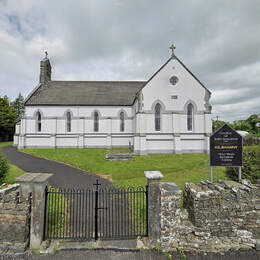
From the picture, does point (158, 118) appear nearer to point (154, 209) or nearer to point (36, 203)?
point (154, 209)

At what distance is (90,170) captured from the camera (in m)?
10.6

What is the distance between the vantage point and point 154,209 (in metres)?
3.71

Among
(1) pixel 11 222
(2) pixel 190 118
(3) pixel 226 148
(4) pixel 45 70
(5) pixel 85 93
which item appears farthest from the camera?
(4) pixel 45 70

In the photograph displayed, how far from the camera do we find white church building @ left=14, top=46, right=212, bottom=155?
55.9ft

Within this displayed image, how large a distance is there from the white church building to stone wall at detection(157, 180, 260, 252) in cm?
1248

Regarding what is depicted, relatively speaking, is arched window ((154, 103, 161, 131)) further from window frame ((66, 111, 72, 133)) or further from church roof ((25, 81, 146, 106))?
window frame ((66, 111, 72, 133))

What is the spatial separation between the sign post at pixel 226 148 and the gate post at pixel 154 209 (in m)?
3.66

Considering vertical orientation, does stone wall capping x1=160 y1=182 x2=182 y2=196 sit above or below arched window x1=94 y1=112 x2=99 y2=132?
below

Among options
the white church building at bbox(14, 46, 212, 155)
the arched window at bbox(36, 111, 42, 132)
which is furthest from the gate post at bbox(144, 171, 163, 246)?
the arched window at bbox(36, 111, 42, 132)

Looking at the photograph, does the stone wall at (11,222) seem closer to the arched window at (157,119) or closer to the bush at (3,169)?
the bush at (3,169)

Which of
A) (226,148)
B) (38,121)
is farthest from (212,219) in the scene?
(38,121)

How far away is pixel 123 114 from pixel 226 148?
59.0 ft

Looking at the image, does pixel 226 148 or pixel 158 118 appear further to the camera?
pixel 158 118

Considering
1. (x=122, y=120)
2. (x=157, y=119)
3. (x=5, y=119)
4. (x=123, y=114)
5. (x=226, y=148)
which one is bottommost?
(x=226, y=148)
